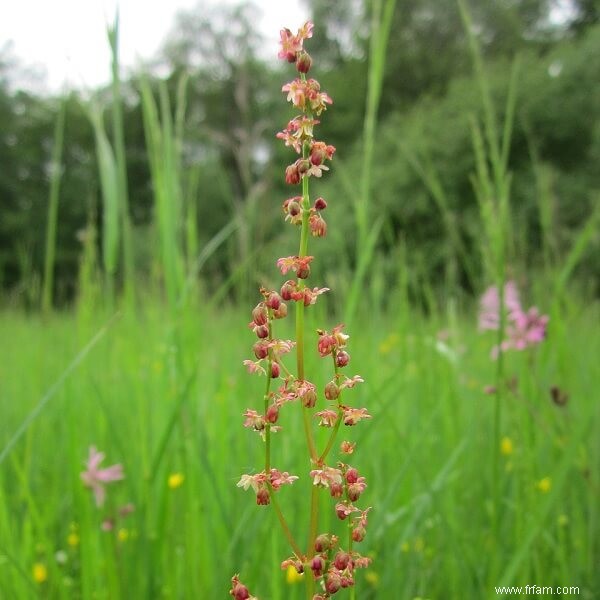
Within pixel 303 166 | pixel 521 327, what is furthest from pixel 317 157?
pixel 521 327

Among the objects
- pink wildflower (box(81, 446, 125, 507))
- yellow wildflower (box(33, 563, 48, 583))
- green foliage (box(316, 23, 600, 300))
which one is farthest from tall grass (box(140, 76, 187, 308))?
green foliage (box(316, 23, 600, 300))

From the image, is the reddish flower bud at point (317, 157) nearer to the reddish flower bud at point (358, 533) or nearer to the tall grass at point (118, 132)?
the reddish flower bud at point (358, 533)

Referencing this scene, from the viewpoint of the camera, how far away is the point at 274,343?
0.38m

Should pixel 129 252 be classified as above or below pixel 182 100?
below

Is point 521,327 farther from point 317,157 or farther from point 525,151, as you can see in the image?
point 525,151

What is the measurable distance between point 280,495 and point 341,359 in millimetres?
707

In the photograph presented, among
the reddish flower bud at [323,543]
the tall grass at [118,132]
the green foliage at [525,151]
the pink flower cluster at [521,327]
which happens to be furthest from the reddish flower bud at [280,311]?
the green foliage at [525,151]

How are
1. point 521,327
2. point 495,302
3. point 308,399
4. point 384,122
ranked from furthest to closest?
point 384,122, point 495,302, point 521,327, point 308,399

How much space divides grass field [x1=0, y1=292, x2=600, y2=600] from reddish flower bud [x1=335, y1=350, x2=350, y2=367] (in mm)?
259

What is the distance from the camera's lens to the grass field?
82cm

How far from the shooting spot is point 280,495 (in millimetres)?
1025

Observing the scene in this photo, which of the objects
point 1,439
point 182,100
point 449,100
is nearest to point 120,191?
point 182,100

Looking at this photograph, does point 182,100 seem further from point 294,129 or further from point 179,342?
point 294,129

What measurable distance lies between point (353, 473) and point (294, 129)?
0.18m
